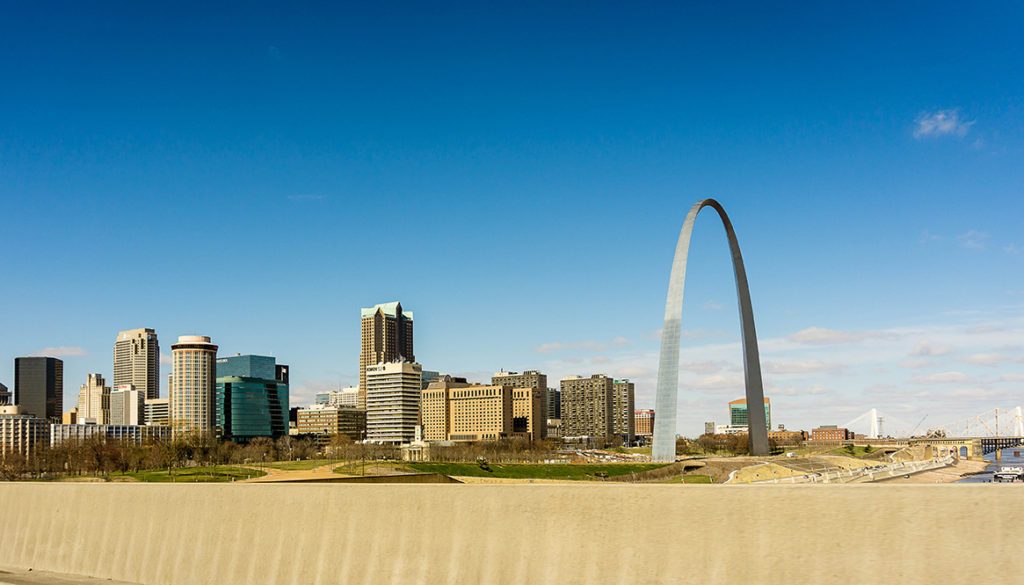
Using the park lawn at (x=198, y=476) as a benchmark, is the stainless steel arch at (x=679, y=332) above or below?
above

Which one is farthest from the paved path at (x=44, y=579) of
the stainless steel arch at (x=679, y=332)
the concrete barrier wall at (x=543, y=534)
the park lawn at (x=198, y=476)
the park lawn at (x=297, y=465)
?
the park lawn at (x=297, y=465)

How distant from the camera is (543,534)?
44.6 ft

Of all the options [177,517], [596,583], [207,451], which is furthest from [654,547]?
[207,451]

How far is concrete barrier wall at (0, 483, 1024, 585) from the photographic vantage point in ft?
35.7

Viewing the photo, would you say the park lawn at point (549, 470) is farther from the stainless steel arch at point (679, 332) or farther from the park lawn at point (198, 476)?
the park lawn at point (198, 476)

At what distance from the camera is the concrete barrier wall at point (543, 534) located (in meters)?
10.9

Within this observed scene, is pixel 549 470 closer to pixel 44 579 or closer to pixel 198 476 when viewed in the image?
pixel 198 476

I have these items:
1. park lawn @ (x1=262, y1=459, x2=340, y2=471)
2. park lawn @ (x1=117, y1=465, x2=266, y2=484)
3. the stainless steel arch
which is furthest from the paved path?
park lawn @ (x1=262, y1=459, x2=340, y2=471)

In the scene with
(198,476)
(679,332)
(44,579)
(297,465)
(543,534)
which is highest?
(679,332)

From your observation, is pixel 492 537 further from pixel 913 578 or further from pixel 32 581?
pixel 32 581

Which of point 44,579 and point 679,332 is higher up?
point 679,332

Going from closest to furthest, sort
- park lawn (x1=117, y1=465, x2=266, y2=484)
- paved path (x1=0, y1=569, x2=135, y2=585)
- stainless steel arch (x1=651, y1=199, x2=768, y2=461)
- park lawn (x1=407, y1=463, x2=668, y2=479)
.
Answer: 1. paved path (x1=0, y1=569, x2=135, y2=585)
2. stainless steel arch (x1=651, y1=199, x2=768, y2=461)
3. park lawn (x1=407, y1=463, x2=668, y2=479)
4. park lawn (x1=117, y1=465, x2=266, y2=484)

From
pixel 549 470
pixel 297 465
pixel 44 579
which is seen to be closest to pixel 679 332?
pixel 549 470

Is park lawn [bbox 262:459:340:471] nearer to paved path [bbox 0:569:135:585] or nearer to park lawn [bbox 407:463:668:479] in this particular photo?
park lawn [bbox 407:463:668:479]
